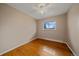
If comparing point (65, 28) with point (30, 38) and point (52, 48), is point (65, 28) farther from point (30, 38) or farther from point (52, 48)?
point (30, 38)

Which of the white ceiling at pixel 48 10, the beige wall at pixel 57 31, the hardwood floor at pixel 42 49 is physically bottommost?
the hardwood floor at pixel 42 49

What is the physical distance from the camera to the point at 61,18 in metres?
1.23

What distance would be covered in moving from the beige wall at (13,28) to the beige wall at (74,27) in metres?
0.63

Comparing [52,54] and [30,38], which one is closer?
[52,54]

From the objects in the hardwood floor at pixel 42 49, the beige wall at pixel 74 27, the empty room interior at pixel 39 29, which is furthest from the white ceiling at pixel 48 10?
the hardwood floor at pixel 42 49

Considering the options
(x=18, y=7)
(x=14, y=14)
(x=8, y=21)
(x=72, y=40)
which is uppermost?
(x=18, y=7)

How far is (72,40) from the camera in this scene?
120 cm

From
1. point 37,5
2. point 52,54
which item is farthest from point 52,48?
point 37,5

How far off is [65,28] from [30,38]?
0.64 m

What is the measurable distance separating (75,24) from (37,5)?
2.24 ft

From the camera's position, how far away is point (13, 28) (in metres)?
1.19

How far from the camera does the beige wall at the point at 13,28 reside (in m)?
1.14

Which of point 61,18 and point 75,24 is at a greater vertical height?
point 61,18

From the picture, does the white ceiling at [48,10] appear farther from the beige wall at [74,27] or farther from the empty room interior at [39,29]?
the beige wall at [74,27]
